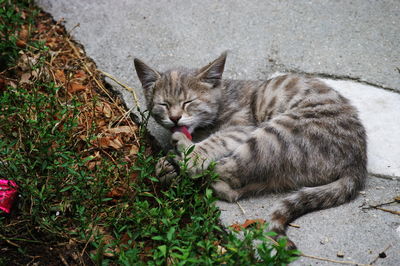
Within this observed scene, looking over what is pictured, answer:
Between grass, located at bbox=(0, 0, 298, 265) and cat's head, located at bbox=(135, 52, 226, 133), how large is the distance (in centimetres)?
25

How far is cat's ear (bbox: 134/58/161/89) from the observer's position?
3.89 meters

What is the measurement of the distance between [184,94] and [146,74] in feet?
1.29

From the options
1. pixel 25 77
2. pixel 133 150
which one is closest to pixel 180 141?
pixel 133 150

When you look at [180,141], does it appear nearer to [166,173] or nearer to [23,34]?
[166,173]

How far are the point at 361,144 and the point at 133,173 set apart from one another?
178 centimetres

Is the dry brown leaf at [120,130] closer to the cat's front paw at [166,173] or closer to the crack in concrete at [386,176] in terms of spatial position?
the cat's front paw at [166,173]

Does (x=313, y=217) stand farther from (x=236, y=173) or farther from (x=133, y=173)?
(x=133, y=173)

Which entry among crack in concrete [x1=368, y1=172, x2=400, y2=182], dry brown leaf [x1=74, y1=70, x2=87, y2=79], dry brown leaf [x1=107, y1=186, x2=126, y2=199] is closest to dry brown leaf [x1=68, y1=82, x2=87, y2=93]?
dry brown leaf [x1=74, y1=70, x2=87, y2=79]

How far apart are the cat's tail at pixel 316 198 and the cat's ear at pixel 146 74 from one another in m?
1.60

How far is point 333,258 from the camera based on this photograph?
2.85 m

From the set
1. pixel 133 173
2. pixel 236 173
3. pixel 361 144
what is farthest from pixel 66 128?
pixel 361 144

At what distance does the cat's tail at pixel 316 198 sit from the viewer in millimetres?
3029

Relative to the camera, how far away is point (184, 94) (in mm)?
3877

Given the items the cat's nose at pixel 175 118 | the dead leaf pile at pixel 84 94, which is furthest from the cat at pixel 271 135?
the dead leaf pile at pixel 84 94
